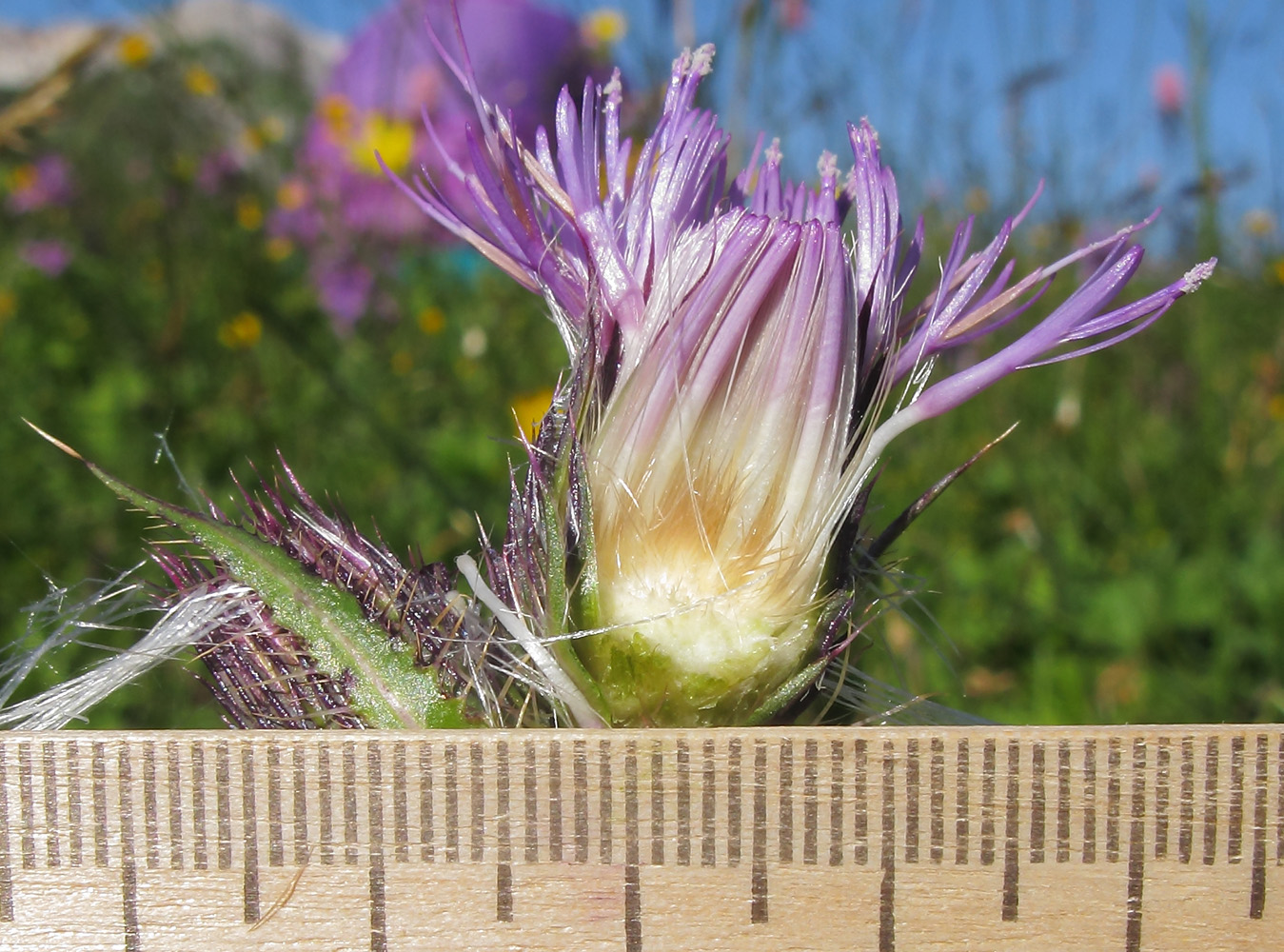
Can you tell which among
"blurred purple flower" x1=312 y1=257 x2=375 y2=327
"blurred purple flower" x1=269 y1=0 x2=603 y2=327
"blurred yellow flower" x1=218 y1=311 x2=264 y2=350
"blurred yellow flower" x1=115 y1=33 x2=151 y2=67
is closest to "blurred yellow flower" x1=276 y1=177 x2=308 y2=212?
"blurred purple flower" x1=269 y1=0 x2=603 y2=327

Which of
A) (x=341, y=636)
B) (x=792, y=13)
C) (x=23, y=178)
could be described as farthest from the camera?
(x=23, y=178)

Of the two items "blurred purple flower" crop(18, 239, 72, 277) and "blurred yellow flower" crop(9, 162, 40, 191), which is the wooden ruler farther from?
"blurred yellow flower" crop(9, 162, 40, 191)

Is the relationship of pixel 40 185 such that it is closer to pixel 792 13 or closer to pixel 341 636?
pixel 792 13

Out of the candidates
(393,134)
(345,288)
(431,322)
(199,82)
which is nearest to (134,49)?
(199,82)

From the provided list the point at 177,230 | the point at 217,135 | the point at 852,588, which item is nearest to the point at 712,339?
the point at 852,588

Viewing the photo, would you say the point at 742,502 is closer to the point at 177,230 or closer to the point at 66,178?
the point at 177,230

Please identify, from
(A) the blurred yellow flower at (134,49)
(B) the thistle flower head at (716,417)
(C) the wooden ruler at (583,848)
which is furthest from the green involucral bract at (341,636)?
(A) the blurred yellow flower at (134,49)
